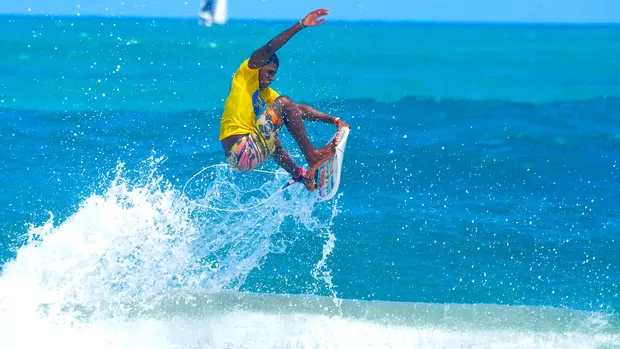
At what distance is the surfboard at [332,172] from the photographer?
7.38m

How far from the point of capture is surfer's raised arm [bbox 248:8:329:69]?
6.53 metres

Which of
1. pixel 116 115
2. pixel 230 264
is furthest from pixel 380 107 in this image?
pixel 230 264

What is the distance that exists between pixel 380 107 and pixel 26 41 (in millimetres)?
30130

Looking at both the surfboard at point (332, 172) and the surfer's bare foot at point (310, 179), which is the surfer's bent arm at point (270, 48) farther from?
the surfer's bare foot at point (310, 179)

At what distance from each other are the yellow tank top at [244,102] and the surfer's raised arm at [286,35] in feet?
0.54

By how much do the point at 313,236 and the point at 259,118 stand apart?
3041 millimetres

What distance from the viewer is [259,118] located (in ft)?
23.7

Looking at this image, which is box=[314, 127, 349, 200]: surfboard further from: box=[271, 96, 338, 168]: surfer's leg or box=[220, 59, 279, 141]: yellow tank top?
box=[220, 59, 279, 141]: yellow tank top

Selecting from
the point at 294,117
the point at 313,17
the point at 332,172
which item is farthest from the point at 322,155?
the point at 313,17

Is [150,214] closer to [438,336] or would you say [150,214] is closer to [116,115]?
[438,336]

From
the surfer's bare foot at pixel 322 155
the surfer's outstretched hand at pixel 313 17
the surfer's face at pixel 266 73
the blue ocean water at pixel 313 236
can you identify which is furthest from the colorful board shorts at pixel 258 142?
the blue ocean water at pixel 313 236

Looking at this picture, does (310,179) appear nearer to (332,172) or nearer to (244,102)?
(332,172)

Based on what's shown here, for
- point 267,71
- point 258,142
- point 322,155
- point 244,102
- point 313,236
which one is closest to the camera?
point 267,71

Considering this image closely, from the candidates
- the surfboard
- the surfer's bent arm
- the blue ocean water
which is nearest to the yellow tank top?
the surfer's bent arm
